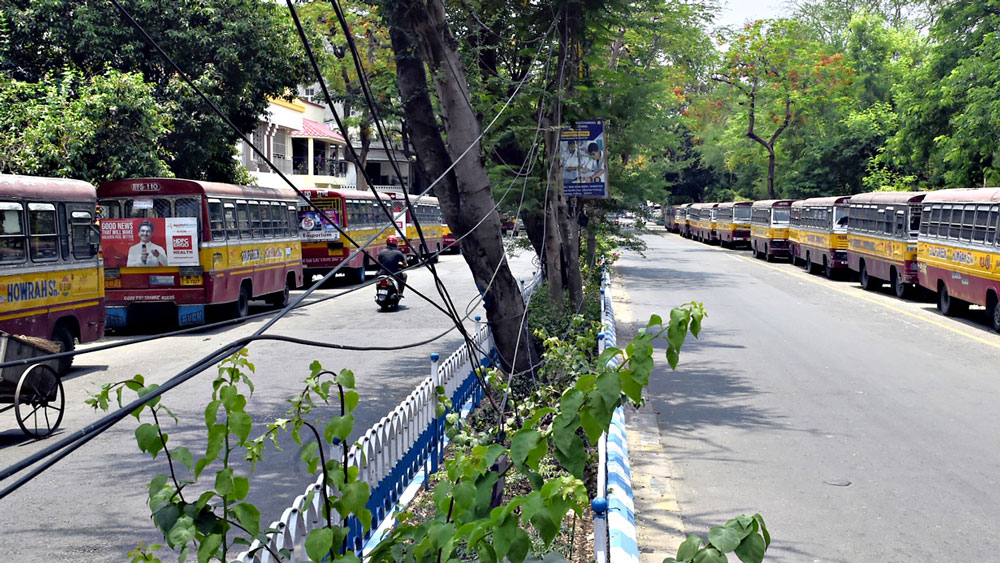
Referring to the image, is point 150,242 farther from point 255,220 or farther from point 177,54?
point 177,54

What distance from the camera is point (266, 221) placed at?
22.8 metres

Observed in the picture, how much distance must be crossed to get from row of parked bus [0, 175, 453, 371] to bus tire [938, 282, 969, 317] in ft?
39.2

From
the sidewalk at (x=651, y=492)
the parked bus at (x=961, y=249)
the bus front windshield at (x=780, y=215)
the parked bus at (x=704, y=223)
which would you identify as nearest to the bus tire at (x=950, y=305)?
the parked bus at (x=961, y=249)

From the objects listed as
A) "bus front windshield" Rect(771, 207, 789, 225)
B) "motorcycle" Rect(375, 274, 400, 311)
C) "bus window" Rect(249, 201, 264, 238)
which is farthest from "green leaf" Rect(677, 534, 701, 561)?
"bus front windshield" Rect(771, 207, 789, 225)

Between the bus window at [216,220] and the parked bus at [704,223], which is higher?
the bus window at [216,220]

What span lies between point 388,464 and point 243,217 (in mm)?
15596

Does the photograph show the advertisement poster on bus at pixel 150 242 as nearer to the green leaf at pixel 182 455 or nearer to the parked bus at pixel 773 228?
the green leaf at pixel 182 455

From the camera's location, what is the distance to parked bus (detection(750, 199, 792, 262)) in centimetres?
4106

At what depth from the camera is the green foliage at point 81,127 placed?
1811 centimetres

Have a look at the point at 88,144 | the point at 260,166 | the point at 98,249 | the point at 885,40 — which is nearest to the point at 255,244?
the point at 88,144

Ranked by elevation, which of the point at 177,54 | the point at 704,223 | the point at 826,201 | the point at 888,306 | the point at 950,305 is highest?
the point at 177,54

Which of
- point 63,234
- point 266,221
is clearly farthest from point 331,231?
point 63,234

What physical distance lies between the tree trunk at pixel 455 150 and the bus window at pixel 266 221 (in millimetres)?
12797

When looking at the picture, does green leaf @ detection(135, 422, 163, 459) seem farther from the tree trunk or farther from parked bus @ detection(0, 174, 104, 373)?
parked bus @ detection(0, 174, 104, 373)
